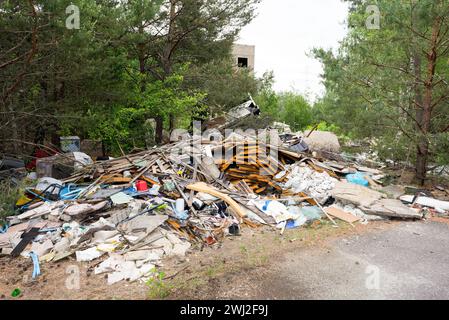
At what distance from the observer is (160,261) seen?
482cm

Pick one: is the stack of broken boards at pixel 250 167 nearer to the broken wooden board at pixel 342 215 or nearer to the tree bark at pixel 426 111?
the broken wooden board at pixel 342 215

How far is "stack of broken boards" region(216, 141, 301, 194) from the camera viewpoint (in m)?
8.46

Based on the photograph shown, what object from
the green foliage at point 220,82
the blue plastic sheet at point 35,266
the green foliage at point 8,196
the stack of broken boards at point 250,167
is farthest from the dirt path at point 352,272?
the green foliage at point 220,82

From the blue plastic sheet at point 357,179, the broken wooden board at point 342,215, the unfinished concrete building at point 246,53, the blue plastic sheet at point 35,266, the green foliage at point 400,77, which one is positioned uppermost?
the unfinished concrete building at point 246,53

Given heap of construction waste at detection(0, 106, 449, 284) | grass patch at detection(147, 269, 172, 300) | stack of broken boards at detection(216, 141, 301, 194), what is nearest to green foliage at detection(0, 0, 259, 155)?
heap of construction waste at detection(0, 106, 449, 284)

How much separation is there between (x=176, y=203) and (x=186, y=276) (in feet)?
7.76

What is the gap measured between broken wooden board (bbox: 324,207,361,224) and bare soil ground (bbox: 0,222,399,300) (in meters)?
1.23

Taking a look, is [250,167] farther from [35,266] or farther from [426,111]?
[35,266]

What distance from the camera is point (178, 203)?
6.58 meters

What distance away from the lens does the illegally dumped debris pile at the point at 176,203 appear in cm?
524

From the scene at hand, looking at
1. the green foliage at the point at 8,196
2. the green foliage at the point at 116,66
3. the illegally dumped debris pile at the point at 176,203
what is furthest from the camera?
the green foliage at the point at 116,66

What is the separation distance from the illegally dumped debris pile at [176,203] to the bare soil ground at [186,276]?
21 cm

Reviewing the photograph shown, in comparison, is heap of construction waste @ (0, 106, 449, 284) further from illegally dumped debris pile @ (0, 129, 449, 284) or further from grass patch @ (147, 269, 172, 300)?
grass patch @ (147, 269, 172, 300)
